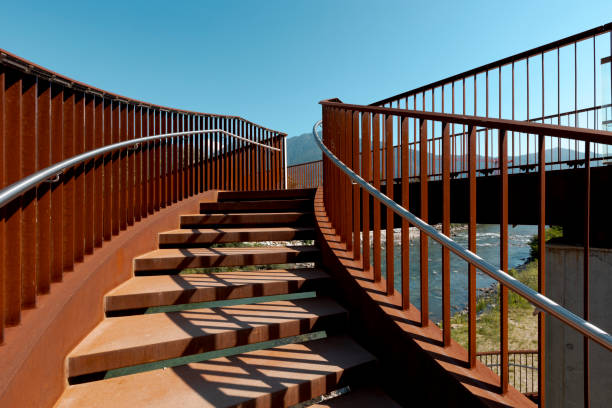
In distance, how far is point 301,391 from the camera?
1770 mm

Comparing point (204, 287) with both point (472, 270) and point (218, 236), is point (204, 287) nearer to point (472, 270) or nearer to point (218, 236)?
point (218, 236)

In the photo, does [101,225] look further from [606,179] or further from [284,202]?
[606,179]

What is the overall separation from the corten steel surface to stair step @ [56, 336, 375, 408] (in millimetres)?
153

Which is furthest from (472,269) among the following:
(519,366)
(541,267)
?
(519,366)

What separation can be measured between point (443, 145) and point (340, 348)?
1.37m

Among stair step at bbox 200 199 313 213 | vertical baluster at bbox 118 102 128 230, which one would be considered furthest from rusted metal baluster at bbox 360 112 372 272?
vertical baluster at bbox 118 102 128 230

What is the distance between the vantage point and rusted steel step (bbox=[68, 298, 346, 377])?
1792 millimetres

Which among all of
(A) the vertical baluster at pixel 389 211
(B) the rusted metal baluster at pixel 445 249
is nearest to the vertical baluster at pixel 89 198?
(A) the vertical baluster at pixel 389 211

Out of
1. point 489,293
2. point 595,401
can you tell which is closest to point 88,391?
point 595,401

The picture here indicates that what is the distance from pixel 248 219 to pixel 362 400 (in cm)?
223

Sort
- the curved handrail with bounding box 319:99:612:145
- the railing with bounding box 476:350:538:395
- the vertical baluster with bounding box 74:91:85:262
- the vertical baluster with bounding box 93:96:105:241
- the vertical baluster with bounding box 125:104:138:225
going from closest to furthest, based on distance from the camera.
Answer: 1. the curved handrail with bounding box 319:99:612:145
2. the vertical baluster with bounding box 74:91:85:262
3. the vertical baluster with bounding box 93:96:105:241
4. the vertical baluster with bounding box 125:104:138:225
5. the railing with bounding box 476:350:538:395

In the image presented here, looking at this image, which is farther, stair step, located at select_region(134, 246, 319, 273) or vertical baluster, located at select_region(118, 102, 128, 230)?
vertical baluster, located at select_region(118, 102, 128, 230)

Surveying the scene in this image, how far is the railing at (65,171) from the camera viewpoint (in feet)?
5.15

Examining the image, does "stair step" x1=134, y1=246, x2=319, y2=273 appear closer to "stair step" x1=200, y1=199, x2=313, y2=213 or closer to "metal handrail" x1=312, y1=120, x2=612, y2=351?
"stair step" x1=200, y1=199, x2=313, y2=213
